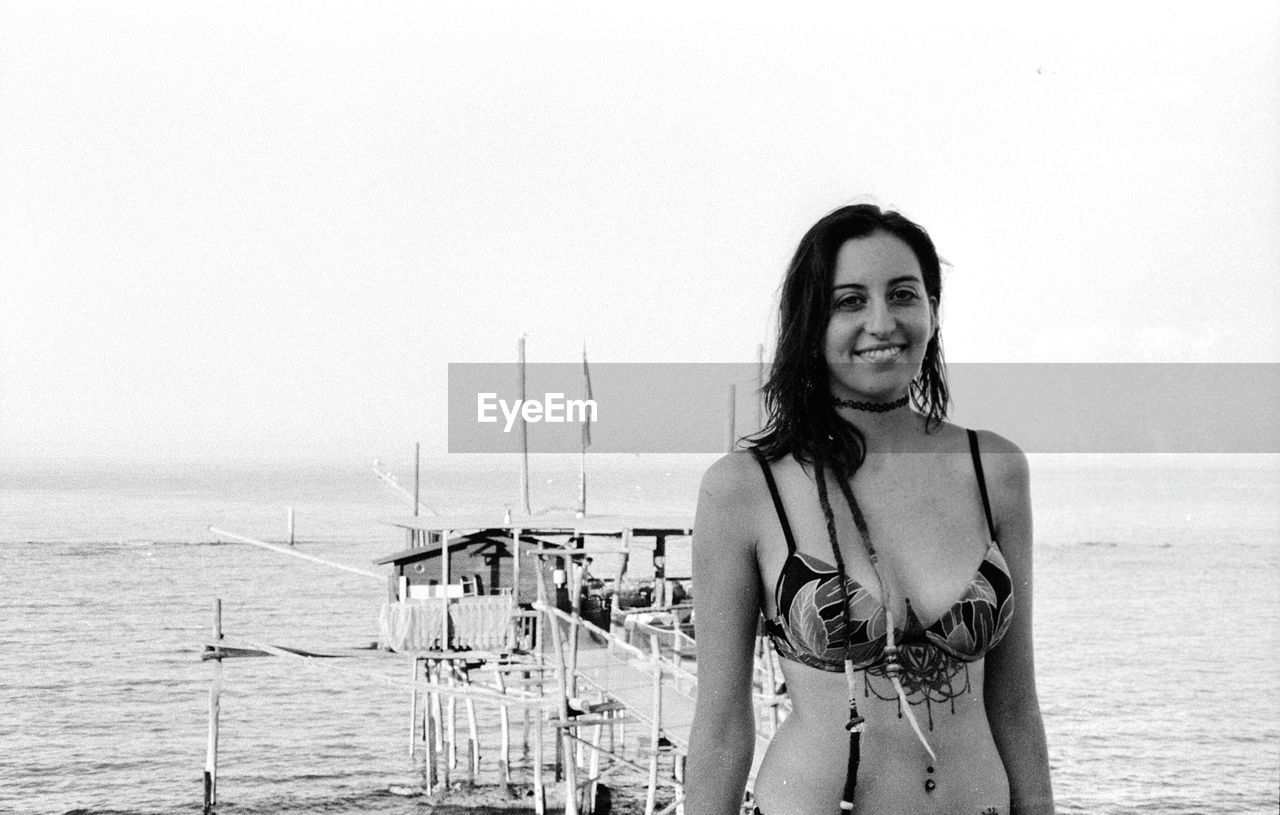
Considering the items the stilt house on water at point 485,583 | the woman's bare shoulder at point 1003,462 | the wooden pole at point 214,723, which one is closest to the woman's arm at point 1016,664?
the woman's bare shoulder at point 1003,462

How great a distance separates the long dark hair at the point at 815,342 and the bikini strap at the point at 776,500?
0.9 inches

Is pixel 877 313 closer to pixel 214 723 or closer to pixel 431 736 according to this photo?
pixel 214 723

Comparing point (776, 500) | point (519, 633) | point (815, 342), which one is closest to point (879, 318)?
point (815, 342)

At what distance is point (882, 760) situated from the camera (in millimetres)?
2484

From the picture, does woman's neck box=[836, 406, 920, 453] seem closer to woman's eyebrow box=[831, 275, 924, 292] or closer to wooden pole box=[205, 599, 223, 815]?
woman's eyebrow box=[831, 275, 924, 292]

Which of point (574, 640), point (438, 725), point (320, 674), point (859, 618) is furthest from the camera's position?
point (320, 674)

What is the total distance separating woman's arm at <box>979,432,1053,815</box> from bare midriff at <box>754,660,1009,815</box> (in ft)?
0.30

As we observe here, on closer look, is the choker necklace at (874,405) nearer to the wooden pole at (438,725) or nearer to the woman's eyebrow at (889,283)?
the woman's eyebrow at (889,283)

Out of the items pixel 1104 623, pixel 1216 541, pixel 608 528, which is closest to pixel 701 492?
pixel 608 528

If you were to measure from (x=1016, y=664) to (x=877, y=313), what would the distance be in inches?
28.4

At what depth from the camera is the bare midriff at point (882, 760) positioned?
2473mm

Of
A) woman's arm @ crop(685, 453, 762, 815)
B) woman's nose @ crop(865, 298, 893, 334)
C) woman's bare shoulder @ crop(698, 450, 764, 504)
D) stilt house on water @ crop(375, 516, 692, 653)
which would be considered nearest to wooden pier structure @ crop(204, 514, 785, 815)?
stilt house on water @ crop(375, 516, 692, 653)

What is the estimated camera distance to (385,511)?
131750 millimetres

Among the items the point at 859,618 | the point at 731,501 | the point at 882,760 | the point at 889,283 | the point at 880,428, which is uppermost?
the point at 889,283
